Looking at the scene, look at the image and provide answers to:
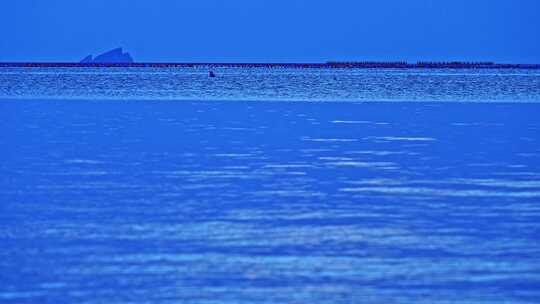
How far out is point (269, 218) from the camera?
1426 centimetres

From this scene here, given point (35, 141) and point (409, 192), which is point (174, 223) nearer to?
point (409, 192)

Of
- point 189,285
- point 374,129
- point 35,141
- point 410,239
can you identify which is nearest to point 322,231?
point 410,239

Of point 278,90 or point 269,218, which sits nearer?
point 269,218

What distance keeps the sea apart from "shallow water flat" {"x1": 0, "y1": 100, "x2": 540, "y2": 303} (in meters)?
0.03

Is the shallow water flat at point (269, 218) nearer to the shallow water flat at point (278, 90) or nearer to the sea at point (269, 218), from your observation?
the sea at point (269, 218)

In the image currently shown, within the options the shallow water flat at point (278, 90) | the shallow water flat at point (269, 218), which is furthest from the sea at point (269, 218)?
the shallow water flat at point (278, 90)

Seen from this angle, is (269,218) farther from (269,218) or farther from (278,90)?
(278,90)

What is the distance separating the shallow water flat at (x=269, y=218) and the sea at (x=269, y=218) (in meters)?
0.03

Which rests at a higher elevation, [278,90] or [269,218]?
[278,90]

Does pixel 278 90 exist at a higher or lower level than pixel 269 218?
higher

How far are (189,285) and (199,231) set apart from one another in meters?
2.98

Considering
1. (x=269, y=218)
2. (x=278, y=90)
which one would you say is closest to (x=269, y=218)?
(x=269, y=218)

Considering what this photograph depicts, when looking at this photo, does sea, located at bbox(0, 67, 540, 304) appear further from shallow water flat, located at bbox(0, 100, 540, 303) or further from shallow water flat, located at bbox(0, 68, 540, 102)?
shallow water flat, located at bbox(0, 68, 540, 102)

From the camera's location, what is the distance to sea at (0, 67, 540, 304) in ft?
33.4
